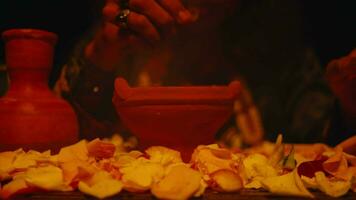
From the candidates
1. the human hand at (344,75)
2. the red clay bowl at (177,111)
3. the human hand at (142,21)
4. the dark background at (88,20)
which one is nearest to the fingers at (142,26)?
the human hand at (142,21)

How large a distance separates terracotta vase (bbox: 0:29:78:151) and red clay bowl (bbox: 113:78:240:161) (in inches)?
5.5

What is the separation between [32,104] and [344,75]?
1.92 ft

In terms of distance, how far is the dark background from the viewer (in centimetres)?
138

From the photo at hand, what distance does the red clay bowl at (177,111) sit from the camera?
687mm

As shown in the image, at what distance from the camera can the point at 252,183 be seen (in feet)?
2.02

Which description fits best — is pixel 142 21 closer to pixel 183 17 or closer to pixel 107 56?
Answer: pixel 183 17

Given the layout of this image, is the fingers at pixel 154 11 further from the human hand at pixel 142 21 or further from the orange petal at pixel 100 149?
the orange petal at pixel 100 149

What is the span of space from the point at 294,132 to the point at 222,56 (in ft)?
1.25

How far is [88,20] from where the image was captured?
5.07ft

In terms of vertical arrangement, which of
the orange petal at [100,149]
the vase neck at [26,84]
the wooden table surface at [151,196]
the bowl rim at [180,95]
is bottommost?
the orange petal at [100,149]

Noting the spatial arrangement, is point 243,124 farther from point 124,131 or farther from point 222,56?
point 124,131

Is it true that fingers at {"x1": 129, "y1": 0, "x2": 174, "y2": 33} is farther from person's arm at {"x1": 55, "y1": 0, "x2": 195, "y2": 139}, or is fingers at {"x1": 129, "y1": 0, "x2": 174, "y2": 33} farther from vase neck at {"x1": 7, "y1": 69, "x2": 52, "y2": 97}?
vase neck at {"x1": 7, "y1": 69, "x2": 52, "y2": 97}

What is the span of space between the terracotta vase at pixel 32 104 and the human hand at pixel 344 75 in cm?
51

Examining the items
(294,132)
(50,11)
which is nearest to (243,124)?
(294,132)
